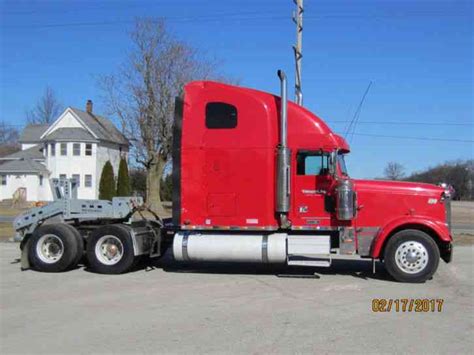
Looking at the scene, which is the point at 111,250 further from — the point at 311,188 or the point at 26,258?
the point at 311,188

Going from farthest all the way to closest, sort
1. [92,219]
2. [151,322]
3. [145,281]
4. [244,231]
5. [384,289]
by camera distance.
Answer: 1. [92,219]
2. [244,231]
3. [145,281]
4. [384,289]
5. [151,322]

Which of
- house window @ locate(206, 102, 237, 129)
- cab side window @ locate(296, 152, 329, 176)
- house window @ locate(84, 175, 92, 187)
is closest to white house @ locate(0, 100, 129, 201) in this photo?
house window @ locate(84, 175, 92, 187)

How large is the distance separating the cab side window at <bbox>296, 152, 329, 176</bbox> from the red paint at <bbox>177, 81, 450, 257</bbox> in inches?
4.2

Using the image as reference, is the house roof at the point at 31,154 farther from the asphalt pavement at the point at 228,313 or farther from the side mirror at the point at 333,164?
the side mirror at the point at 333,164

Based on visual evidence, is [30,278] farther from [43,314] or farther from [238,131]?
[238,131]

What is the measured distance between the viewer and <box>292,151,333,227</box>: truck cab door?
10344mm

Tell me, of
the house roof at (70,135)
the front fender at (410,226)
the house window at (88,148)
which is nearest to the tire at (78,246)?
the front fender at (410,226)

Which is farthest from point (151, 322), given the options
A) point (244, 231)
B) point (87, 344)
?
point (244, 231)

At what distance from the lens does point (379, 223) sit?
399 inches

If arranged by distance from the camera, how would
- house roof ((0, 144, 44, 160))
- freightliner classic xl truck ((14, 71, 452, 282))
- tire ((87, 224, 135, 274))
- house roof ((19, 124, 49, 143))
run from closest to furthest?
freightliner classic xl truck ((14, 71, 452, 282)) → tire ((87, 224, 135, 274)) → house roof ((0, 144, 44, 160)) → house roof ((19, 124, 49, 143))

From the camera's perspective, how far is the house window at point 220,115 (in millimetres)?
10523

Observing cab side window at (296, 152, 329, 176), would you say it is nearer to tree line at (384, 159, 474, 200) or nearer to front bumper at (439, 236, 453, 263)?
front bumper at (439, 236, 453, 263)

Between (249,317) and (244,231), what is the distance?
3520 millimetres

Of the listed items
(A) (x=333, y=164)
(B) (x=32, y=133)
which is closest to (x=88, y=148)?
(B) (x=32, y=133)
